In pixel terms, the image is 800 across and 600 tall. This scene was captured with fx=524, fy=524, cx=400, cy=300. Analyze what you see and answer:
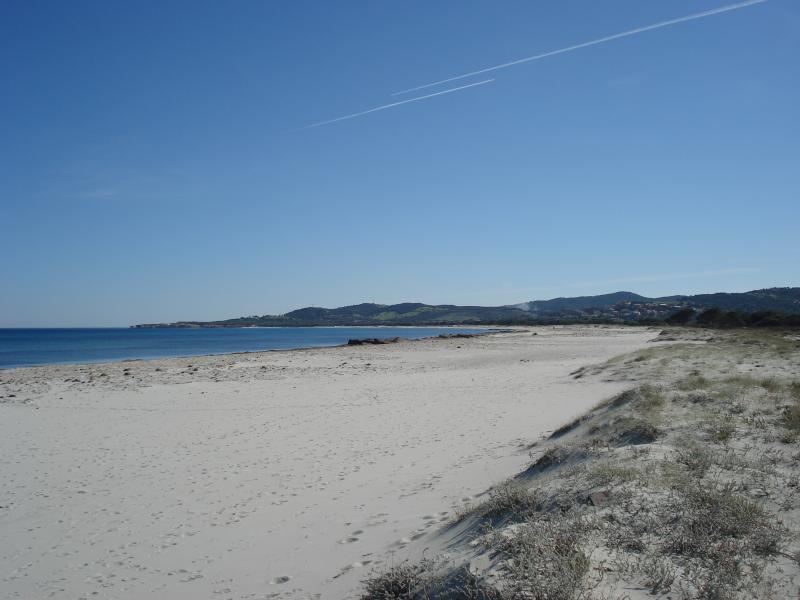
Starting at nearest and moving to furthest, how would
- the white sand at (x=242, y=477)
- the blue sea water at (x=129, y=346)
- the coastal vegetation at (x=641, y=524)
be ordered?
the coastal vegetation at (x=641, y=524), the white sand at (x=242, y=477), the blue sea water at (x=129, y=346)

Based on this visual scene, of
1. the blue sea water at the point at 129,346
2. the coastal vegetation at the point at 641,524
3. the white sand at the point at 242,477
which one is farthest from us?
the blue sea water at the point at 129,346

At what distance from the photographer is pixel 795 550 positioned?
13.2 feet

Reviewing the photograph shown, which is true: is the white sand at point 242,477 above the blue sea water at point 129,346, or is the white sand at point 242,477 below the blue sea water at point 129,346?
below

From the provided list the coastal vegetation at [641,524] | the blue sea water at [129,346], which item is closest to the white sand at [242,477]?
the coastal vegetation at [641,524]

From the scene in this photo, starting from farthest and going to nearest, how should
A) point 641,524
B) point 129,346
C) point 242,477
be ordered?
point 129,346 < point 242,477 < point 641,524

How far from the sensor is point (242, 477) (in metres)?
9.50

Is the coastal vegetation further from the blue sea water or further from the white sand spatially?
the blue sea water

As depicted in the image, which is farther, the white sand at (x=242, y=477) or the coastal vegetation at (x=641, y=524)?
the white sand at (x=242, y=477)

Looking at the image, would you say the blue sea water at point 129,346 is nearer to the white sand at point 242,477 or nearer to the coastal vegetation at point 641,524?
the white sand at point 242,477

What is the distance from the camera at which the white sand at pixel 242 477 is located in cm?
602

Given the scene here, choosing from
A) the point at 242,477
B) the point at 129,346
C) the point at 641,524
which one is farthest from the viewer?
the point at 129,346

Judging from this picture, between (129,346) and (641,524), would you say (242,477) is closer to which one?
(641,524)

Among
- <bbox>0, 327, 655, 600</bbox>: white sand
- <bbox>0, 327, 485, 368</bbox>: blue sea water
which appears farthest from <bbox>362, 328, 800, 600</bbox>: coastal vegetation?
<bbox>0, 327, 485, 368</bbox>: blue sea water

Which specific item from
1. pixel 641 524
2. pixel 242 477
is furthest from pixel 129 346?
pixel 641 524
